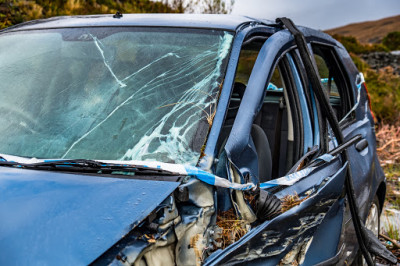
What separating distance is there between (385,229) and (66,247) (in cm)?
397

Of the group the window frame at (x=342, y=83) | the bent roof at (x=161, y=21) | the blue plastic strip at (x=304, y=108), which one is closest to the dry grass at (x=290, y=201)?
the blue plastic strip at (x=304, y=108)

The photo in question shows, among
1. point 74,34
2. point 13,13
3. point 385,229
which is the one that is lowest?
point 385,229

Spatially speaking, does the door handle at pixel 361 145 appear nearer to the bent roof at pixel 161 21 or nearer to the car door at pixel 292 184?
the car door at pixel 292 184

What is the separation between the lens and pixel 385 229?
4680mm

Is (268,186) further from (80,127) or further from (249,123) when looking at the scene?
(80,127)

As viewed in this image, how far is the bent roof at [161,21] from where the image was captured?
243 cm

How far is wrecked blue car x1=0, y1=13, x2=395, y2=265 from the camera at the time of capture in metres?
1.57

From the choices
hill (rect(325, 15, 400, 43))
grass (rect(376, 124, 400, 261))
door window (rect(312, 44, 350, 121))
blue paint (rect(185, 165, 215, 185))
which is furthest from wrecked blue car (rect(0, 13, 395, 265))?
hill (rect(325, 15, 400, 43))

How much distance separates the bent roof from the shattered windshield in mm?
52

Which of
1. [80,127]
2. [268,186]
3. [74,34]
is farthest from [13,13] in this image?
[268,186]

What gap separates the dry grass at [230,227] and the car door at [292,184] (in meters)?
0.03

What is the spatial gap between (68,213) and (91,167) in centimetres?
32

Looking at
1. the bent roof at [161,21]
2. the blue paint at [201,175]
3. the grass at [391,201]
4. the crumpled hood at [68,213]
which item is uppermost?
the bent roof at [161,21]

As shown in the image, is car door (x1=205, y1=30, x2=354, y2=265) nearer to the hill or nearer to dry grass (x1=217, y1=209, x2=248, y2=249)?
dry grass (x1=217, y1=209, x2=248, y2=249)
